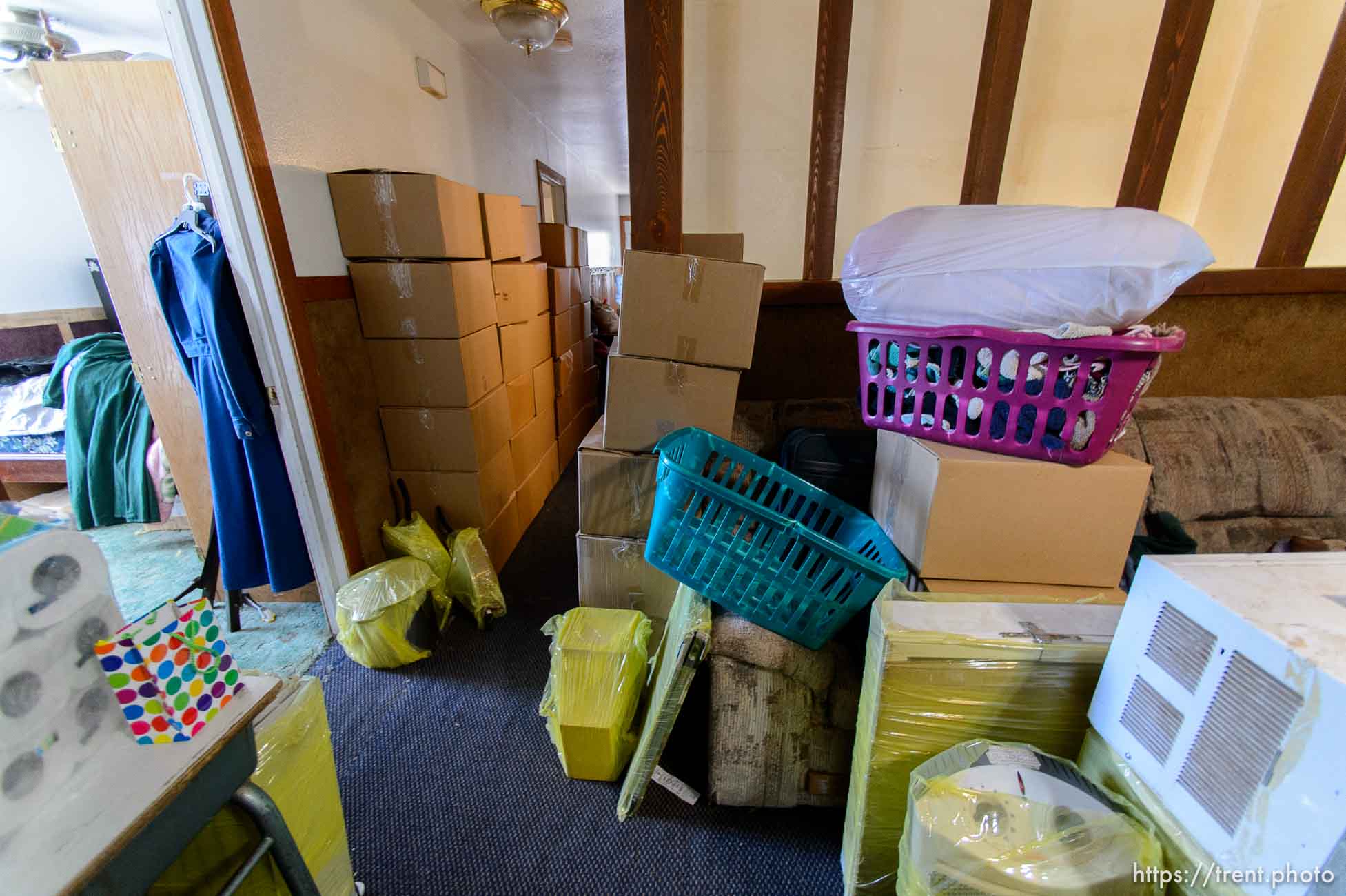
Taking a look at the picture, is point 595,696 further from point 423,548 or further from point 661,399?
point 423,548

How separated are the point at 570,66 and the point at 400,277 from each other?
178 centimetres

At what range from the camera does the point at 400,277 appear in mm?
1745

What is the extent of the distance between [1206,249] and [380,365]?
2.19m

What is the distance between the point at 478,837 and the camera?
1.21 metres

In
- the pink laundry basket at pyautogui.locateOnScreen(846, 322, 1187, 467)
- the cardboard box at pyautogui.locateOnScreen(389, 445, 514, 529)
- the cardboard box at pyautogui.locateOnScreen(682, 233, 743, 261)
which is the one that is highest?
the cardboard box at pyautogui.locateOnScreen(682, 233, 743, 261)

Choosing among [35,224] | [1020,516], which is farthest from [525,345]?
[35,224]

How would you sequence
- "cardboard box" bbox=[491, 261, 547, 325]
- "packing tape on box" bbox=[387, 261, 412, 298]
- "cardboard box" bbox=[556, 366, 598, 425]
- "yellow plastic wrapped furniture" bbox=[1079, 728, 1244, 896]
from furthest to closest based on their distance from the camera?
"cardboard box" bbox=[556, 366, 598, 425]
"cardboard box" bbox=[491, 261, 547, 325]
"packing tape on box" bbox=[387, 261, 412, 298]
"yellow plastic wrapped furniture" bbox=[1079, 728, 1244, 896]

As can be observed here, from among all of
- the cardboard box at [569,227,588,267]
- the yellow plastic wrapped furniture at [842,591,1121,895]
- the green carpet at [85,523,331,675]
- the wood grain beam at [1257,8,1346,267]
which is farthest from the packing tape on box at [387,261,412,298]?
the wood grain beam at [1257,8,1346,267]

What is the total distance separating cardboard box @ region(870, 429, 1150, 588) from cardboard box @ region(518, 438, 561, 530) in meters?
1.94

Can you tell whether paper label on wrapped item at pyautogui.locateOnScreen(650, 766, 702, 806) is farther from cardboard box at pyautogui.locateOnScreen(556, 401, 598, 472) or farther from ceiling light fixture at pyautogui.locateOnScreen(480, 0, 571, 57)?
ceiling light fixture at pyautogui.locateOnScreen(480, 0, 571, 57)

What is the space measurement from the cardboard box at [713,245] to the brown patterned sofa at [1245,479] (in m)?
1.30

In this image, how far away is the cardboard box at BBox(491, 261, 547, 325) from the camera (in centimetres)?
227

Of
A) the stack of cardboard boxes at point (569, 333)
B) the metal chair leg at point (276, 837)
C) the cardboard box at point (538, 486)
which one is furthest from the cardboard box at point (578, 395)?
the metal chair leg at point (276, 837)

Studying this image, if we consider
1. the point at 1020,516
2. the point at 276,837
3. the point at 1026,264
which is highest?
the point at 1026,264
